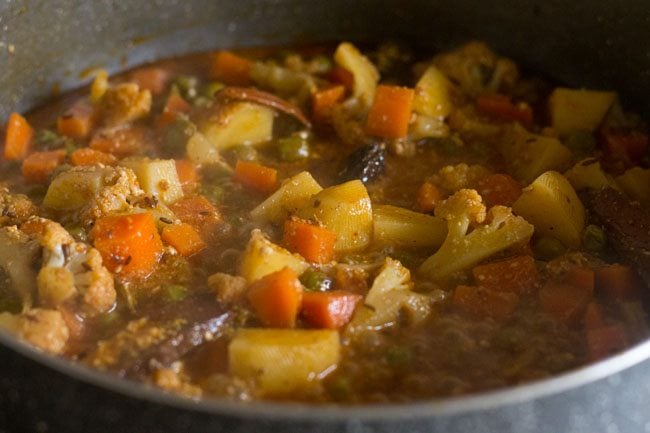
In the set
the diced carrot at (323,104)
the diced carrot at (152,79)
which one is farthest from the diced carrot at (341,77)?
the diced carrot at (152,79)

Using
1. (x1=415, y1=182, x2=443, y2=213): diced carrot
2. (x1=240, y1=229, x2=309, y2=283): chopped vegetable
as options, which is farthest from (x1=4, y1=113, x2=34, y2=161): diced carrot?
(x1=415, y1=182, x2=443, y2=213): diced carrot

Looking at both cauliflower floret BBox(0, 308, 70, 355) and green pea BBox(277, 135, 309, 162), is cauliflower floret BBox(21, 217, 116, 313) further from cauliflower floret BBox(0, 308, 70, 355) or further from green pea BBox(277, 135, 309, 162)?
green pea BBox(277, 135, 309, 162)

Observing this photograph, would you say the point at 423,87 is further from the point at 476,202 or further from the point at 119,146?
the point at 119,146

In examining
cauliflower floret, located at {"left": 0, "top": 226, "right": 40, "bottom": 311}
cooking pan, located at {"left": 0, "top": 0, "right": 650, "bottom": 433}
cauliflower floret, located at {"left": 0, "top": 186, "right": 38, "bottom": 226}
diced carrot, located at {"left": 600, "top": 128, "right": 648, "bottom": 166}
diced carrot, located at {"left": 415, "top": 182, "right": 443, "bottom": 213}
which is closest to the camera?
cooking pan, located at {"left": 0, "top": 0, "right": 650, "bottom": 433}

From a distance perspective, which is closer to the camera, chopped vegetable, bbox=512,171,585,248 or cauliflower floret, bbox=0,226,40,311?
cauliflower floret, bbox=0,226,40,311

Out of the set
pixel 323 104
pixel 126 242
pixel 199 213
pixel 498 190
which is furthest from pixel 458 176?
pixel 126 242

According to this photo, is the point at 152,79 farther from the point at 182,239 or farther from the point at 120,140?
the point at 182,239

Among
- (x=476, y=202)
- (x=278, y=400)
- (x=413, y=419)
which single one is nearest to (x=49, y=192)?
(x=278, y=400)
